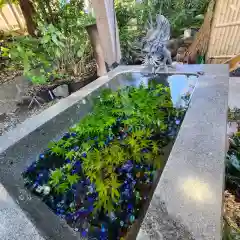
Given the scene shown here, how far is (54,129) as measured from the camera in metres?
1.36

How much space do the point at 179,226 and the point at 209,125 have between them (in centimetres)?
63

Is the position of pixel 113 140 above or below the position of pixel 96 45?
below

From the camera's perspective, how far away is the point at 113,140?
4.39 feet

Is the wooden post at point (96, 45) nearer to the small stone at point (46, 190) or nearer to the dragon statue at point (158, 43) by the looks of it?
the dragon statue at point (158, 43)

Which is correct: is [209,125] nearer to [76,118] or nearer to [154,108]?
[154,108]

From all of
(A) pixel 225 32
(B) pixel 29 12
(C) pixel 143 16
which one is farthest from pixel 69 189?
(C) pixel 143 16

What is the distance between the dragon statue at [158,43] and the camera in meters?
1.72

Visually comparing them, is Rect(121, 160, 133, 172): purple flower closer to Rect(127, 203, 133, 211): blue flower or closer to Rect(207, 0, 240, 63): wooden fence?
Rect(127, 203, 133, 211): blue flower

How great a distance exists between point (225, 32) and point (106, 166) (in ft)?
10.5

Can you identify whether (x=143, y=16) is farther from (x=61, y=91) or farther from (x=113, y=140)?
(x=113, y=140)

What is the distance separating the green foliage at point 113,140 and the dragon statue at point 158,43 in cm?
33

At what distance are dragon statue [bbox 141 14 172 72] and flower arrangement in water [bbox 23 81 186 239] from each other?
530 millimetres

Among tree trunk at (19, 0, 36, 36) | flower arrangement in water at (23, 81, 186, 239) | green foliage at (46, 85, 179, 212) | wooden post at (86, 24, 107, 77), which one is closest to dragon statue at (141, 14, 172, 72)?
green foliage at (46, 85, 179, 212)

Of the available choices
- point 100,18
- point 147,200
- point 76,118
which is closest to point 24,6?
point 100,18
